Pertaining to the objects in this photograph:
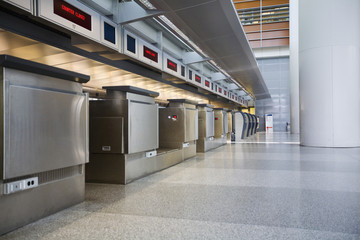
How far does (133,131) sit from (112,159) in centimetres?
62

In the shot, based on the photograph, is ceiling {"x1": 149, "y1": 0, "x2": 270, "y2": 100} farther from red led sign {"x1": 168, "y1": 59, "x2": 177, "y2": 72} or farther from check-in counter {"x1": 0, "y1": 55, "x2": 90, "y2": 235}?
check-in counter {"x1": 0, "y1": 55, "x2": 90, "y2": 235}

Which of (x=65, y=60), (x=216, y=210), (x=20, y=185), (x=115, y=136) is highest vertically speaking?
(x=65, y=60)

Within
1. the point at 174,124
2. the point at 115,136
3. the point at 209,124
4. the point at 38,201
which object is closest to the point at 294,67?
the point at 209,124

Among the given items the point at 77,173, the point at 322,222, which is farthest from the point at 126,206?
the point at 322,222

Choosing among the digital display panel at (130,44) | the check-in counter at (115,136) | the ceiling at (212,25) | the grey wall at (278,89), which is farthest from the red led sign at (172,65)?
the grey wall at (278,89)

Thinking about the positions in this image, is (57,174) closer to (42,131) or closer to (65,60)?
(42,131)

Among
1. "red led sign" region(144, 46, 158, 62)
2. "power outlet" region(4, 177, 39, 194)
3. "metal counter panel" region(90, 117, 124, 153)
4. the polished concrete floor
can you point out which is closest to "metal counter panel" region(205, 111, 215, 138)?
"red led sign" region(144, 46, 158, 62)

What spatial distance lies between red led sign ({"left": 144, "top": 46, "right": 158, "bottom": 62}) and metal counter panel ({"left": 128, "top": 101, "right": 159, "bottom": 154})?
205 cm

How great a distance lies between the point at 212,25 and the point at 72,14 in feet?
9.87

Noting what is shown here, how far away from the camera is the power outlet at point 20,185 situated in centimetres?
272

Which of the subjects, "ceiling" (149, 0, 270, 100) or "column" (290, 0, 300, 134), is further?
"column" (290, 0, 300, 134)

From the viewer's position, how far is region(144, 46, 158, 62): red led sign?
292 inches

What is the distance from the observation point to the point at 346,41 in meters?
11.0

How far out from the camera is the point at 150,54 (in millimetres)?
7641
